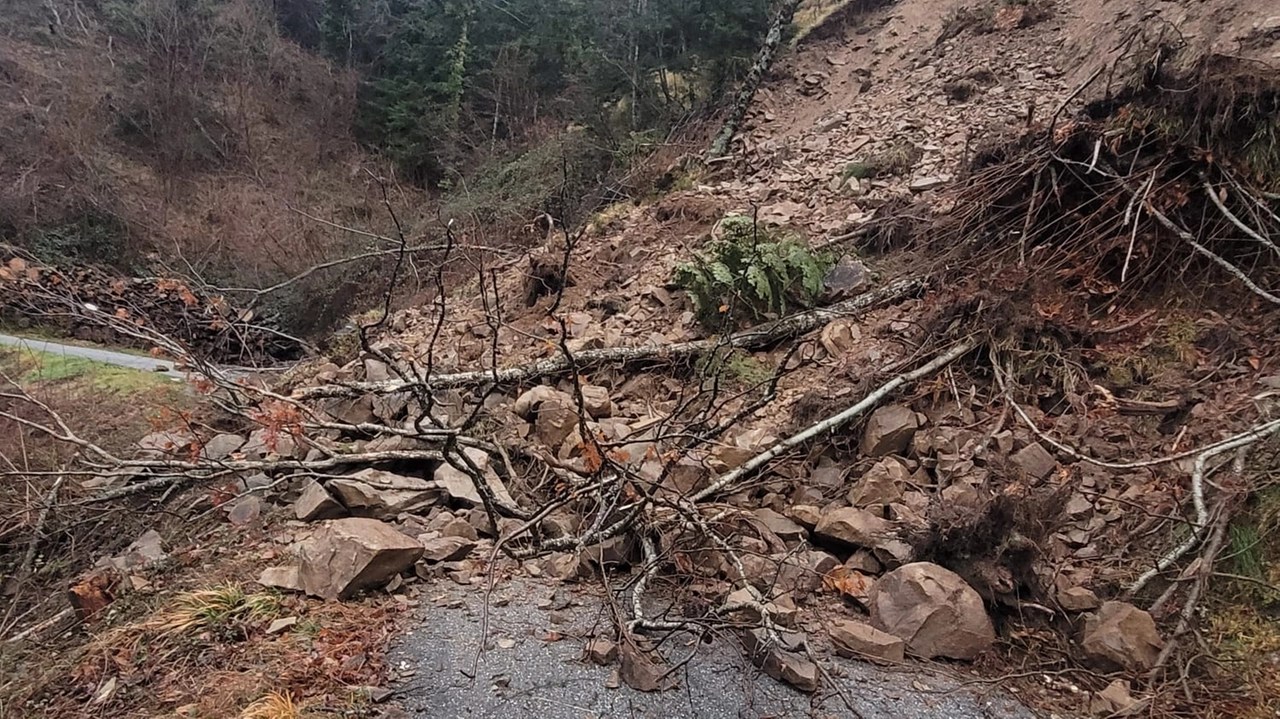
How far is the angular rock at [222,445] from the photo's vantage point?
A: 4.80 m

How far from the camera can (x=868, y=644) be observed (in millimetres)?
2771

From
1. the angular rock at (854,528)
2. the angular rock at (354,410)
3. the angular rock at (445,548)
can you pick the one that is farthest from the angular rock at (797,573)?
the angular rock at (354,410)

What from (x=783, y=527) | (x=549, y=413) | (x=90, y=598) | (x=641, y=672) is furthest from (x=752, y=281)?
(x=90, y=598)

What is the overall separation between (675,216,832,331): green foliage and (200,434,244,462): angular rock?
3.41 metres

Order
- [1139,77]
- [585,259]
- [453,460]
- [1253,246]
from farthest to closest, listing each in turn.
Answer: [585,259], [1139,77], [1253,246], [453,460]

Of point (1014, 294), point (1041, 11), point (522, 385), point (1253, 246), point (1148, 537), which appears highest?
point (1041, 11)

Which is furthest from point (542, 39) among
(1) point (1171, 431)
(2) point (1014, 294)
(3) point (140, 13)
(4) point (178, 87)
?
(1) point (1171, 431)

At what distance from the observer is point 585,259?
7312 mm

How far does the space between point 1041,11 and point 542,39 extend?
10.4 metres

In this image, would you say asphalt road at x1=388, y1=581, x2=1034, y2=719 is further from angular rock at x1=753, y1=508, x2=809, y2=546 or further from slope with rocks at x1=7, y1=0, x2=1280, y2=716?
angular rock at x1=753, y1=508, x2=809, y2=546

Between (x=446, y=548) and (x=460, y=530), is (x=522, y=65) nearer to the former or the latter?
(x=460, y=530)

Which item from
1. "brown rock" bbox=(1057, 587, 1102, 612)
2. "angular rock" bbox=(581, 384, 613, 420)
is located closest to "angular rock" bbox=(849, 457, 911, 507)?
"brown rock" bbox=(1057, 587, 1102, 612)

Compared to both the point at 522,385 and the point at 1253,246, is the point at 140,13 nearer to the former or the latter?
the point at 522,385

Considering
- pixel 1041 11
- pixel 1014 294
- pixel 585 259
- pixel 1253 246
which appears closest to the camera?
pixel 1253 246
